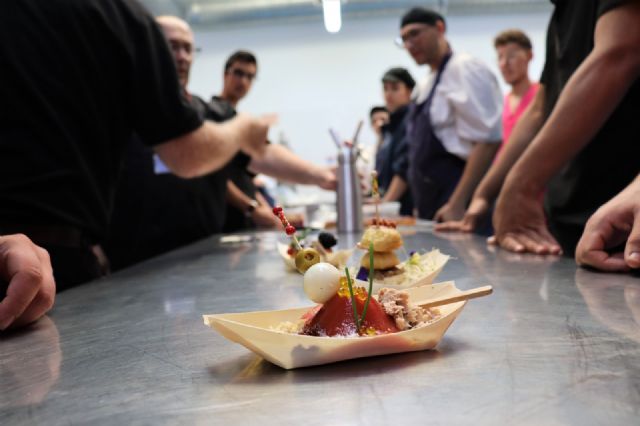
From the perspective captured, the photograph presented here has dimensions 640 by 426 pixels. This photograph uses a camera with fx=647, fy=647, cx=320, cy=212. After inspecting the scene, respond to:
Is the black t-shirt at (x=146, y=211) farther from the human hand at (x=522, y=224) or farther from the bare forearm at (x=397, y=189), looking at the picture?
the bare forearm at (x=397, y=189)

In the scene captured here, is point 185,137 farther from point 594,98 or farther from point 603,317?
point 603,317

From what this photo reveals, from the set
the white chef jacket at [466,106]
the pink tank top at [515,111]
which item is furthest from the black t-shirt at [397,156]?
the white chef jacket at [466,106]

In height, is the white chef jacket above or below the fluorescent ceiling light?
below

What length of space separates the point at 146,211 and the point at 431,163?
147 centimetres

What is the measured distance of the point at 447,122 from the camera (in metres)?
3.24

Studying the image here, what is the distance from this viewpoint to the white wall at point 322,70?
26.3 feet

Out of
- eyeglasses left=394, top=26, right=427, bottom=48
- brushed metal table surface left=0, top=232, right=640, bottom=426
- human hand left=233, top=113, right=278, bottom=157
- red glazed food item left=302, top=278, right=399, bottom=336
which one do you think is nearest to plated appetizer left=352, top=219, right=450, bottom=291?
brushed metal table surface left=0, top=232, right=640, bottom=426

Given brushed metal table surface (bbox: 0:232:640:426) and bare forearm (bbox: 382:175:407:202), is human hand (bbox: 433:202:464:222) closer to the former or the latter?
bare forearm (bbox: 382:175:407:202)

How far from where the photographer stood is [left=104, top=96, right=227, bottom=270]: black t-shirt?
270 centimetres

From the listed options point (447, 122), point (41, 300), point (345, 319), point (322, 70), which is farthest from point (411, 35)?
point (322, 70)

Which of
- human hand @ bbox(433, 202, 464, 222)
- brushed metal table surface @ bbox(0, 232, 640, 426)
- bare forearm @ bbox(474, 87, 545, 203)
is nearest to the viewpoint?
brushed metal table surface @ bbox(0, 232, 640, 426)

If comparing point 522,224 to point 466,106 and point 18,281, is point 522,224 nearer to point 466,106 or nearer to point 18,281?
point 18,281

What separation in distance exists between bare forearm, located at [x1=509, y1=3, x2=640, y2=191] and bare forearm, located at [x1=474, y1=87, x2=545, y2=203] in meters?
0.40

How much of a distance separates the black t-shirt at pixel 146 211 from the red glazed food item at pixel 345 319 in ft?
7.10
